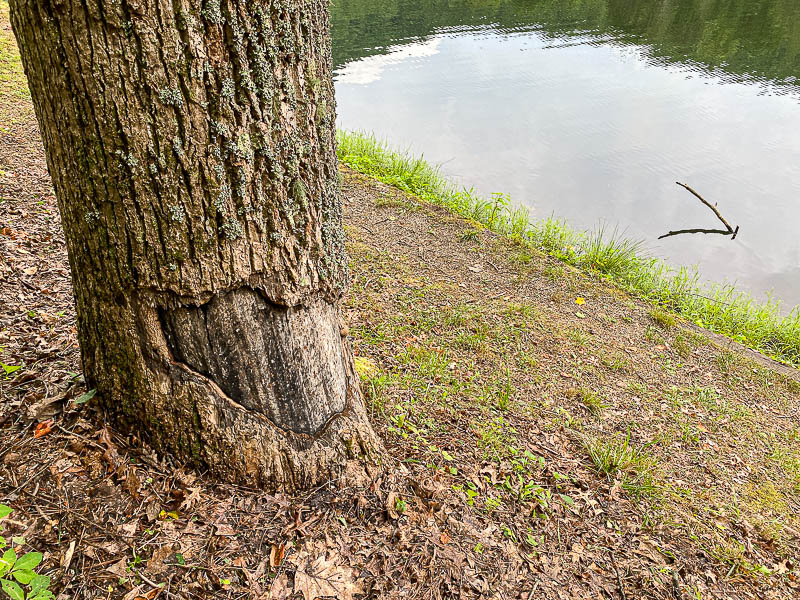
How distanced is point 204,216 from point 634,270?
6012 millimetres

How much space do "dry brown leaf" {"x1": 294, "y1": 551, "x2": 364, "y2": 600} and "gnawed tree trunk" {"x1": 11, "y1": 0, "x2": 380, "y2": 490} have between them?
0.30 meters

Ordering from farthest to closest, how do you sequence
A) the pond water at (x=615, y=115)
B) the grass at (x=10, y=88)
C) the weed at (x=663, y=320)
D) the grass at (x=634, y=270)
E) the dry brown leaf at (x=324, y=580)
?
the pond water at (x=615, y=115)
the grass at (x=634, y=270)
the grass at (x=10, y=88)
the weed at (x=663, y=320)
the dry brown leaf at (x=324, y=580)

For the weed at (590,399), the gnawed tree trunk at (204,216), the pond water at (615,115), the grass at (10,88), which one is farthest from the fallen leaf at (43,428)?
the pond water at (615,115)

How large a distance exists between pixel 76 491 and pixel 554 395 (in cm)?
283

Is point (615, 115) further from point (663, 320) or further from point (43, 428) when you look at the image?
point (43, 428)

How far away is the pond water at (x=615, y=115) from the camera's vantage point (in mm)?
8188

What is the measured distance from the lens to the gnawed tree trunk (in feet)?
4.25

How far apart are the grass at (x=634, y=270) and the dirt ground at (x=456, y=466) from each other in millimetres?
1041

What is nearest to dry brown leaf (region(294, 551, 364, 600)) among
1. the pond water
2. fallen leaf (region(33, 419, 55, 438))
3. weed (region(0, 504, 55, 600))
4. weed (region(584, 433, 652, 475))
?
weed (region(0, 504, 55, 600))

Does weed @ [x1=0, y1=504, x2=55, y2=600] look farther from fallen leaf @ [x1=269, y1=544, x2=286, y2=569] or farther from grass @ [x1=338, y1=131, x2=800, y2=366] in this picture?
grass @ [x1=338, y1=131, x2=800, y2=366]

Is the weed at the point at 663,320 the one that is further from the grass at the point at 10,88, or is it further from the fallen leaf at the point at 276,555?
the grass at the point at 10,88

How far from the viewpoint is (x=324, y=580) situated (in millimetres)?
1749

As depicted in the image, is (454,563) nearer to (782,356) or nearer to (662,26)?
(782,356)

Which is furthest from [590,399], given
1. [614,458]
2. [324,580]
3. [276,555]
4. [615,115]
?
[615,115]
